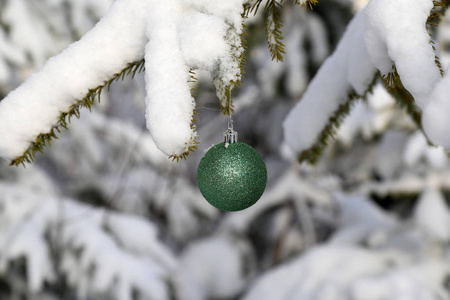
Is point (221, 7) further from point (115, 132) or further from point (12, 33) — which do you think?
point (115, 132)

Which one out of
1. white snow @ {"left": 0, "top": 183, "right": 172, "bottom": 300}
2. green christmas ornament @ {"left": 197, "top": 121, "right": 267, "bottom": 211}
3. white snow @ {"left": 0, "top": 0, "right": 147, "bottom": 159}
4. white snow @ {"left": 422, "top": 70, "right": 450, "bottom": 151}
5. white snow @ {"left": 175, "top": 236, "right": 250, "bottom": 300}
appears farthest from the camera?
white snow @ {"left": 175, "top": 236, "right": 250, "bottom": 300}

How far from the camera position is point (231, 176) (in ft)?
2.54

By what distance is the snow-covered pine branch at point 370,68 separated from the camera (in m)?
0.56

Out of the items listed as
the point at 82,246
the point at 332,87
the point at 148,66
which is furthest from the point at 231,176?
the point at 82,246

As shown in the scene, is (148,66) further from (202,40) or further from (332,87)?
(332,87)

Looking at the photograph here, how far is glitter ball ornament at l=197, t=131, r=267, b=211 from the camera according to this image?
776 mm

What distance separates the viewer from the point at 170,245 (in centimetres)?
503

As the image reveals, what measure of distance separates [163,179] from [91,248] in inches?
93.0

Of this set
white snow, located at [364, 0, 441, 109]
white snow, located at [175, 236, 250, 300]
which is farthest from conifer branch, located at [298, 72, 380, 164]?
white snow, located at [175, 236, 250, 300]

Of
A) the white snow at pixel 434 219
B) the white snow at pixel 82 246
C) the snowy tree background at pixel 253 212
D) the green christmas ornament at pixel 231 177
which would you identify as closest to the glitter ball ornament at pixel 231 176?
the green christmas ornament at pixel 231 177

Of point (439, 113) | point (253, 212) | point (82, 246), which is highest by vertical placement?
point (253, 212)

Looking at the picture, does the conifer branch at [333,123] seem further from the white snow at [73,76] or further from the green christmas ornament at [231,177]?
the white snow at [73,76]

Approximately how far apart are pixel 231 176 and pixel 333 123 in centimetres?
37

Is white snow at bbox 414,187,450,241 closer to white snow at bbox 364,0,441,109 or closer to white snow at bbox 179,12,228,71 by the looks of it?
white snow at bbox 364,0,441,109
